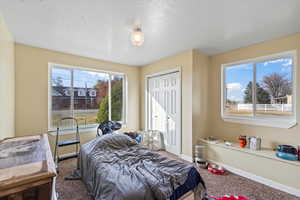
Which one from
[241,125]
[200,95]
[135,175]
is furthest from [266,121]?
A: [135,175]

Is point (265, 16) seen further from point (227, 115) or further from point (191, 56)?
point (227, 115)

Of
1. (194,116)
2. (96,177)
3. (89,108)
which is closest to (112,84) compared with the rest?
(89,108)

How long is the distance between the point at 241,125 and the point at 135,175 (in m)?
2.69

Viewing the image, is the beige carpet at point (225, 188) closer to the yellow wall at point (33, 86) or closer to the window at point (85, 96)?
the yellow wall at point (33, 86)

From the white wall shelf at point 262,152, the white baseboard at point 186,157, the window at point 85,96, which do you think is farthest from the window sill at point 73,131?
the white wall shelf at point 262,152

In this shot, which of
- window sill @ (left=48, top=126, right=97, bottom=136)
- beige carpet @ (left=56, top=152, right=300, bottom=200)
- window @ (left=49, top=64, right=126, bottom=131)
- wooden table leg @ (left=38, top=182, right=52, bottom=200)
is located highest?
window @ (left=49, top=64, right=126, bottom=131)

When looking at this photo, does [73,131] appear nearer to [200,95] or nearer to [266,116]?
[200,95]

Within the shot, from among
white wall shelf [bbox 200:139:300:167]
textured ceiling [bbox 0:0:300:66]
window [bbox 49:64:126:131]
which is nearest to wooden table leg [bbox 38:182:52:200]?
textured ceiling [bbox 0:0:300:66]

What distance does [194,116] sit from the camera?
10.3 feet

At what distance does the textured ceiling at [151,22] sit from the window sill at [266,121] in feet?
5.13

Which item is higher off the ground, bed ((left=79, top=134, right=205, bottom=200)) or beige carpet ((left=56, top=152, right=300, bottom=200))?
bed ((left=79, top=134, right=205, bottom=200))

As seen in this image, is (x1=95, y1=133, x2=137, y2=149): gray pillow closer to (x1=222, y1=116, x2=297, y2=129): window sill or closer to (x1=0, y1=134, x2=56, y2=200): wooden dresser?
(x1=0, y1=134, x2=56, y2=200): wooden dresser

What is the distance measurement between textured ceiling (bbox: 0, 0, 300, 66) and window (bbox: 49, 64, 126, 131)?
0.78 meters

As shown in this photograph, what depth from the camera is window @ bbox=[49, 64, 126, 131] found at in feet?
10.8
